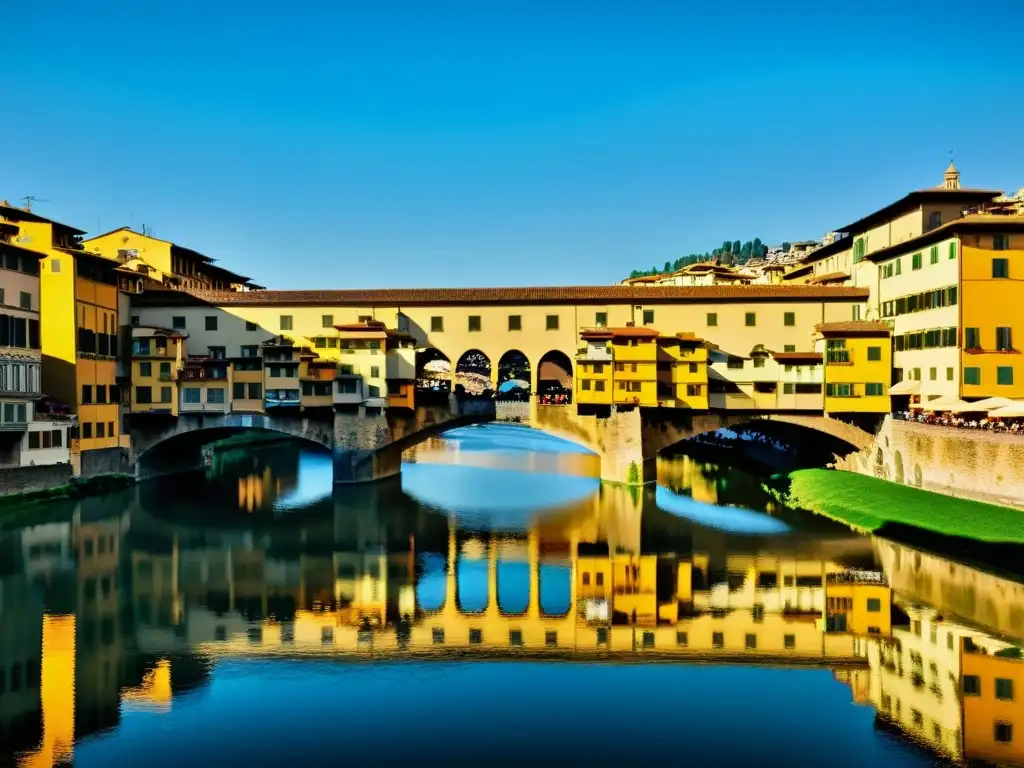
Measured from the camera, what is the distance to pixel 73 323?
44.7 meters

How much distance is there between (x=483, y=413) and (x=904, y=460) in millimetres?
22964

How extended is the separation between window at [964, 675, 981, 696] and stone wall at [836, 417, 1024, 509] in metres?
12.8

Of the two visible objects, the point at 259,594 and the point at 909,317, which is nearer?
the point at 259,594

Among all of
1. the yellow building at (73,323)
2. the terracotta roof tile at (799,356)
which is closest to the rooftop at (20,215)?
the yellow building at (73,323)

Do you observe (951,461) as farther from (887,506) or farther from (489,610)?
(489,610)

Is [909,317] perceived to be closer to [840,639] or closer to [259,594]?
[840,639]

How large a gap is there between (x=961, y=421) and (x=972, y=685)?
65.5 ft

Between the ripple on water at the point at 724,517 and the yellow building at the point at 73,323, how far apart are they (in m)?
31.3

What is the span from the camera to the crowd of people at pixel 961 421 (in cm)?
3291

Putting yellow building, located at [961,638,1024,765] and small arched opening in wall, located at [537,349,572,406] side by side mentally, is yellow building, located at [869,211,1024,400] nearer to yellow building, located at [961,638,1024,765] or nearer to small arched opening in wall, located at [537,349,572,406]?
yellow building, located at [961,638,1024,765]

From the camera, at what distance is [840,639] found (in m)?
23.3

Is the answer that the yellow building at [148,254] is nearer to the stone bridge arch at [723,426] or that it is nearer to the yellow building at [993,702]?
the stone bridge arch at [723,426]

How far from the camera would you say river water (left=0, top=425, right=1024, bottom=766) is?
16.8 m

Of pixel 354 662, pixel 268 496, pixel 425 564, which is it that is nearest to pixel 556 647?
pixel 354 662
